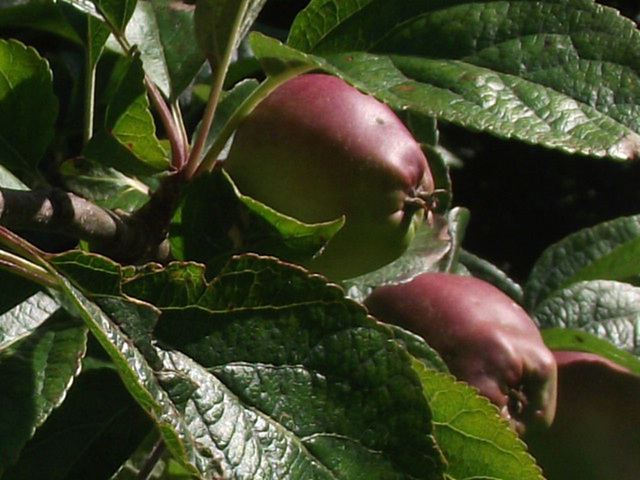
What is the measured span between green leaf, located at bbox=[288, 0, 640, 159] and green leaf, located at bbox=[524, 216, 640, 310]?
629 mm

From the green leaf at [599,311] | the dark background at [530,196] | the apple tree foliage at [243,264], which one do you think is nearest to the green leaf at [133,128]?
the apple tree foliage at [243,264]

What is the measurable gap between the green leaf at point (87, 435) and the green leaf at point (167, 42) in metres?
0.29

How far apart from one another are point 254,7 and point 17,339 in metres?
0.34

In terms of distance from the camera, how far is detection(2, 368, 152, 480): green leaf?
0.84 m

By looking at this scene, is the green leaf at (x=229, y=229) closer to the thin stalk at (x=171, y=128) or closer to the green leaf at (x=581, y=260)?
the thin stalk at (x=171, y=128)

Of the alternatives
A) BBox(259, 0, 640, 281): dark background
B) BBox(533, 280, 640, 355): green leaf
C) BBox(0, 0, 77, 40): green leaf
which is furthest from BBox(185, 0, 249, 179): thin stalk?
BBox(259, 0, 640, 281): dark background

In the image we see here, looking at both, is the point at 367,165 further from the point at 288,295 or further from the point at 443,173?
the point at 443,173

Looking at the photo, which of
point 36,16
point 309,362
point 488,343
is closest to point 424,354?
point 488,343

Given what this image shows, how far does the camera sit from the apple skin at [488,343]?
88 cm

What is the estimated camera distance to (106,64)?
Result: 1.11 meters

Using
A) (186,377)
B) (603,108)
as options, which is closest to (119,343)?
(186,377)

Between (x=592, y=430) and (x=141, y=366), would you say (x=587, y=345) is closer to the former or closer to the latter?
(x=592, y=430)

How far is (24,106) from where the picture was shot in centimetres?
85

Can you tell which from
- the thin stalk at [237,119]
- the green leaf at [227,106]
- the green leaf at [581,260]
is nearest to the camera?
the thin stalk at [237,119]
